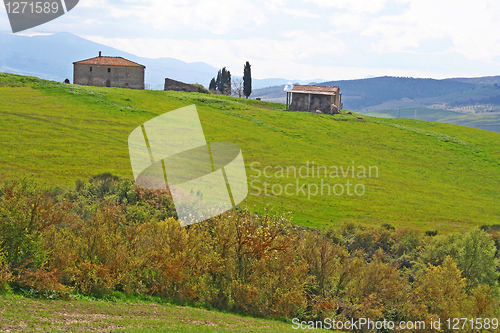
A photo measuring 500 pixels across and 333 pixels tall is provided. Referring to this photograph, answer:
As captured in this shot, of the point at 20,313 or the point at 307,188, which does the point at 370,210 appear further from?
the point at 20,313

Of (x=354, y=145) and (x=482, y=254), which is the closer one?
(x=482, y=254)

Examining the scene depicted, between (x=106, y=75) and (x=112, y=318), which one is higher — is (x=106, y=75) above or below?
above

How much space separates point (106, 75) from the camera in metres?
82.1

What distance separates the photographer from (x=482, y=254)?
30281mm

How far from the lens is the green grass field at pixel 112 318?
14.5m

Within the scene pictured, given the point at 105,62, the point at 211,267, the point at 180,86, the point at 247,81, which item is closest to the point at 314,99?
the point at 180,86

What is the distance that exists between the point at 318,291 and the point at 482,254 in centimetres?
1261

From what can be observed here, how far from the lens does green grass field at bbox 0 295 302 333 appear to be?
1454cm

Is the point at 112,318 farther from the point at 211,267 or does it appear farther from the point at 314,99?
the point at 314,99

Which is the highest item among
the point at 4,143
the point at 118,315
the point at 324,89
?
the point at 324,89

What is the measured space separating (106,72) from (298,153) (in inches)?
1754

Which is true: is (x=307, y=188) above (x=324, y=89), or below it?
below

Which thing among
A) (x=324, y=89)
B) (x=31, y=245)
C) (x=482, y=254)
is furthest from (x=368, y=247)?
(x=324, y=89)

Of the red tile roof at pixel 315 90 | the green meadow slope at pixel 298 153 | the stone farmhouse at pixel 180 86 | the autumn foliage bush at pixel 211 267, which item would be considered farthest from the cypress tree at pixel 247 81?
the autumn foliage bush at pixel 211 267
